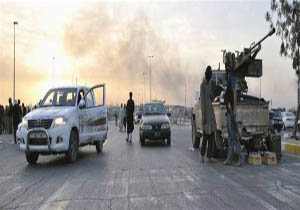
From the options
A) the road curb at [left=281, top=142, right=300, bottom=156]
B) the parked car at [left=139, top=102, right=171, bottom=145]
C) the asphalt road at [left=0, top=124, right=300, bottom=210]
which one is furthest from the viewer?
the parked car at [left=139, top=102, right=171, bottom=145]

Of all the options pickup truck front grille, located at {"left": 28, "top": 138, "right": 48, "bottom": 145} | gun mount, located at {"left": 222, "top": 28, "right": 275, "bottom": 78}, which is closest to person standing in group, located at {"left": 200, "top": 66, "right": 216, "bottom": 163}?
gun mount, located at {"left": 222, "top": 28, "right": 275, "bottom": 78}

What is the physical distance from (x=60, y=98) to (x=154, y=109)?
7035mm

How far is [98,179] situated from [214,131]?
391cm

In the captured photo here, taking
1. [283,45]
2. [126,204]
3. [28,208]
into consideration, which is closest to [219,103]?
[126,204]

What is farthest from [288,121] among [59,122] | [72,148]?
[59,122]

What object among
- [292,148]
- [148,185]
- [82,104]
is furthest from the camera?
[292,148]

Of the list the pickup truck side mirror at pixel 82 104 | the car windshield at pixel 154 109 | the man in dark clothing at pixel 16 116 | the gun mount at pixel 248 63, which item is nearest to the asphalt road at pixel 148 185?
the pickup truck side mirror at pixel 82 104

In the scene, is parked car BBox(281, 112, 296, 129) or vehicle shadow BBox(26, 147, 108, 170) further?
parked car BBox(281, 112, 296, 129)

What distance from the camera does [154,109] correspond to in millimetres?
→ 18438

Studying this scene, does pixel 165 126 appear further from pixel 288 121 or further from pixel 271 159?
pixel 288 121

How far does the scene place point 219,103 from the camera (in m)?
11.2

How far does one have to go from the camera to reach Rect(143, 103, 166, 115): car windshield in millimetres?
18219

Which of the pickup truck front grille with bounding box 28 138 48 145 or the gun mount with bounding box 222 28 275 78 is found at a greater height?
the gun mount with bounding box 222 28 275 78

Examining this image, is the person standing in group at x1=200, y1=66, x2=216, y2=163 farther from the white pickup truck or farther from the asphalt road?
the white pickup truck
